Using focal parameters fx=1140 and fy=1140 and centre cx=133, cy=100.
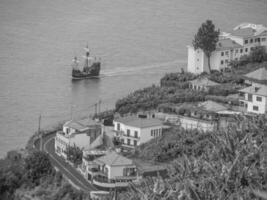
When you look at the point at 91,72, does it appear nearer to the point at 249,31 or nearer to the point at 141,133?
the point at 249,31

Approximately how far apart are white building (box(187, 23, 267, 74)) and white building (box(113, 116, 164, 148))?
962 cm

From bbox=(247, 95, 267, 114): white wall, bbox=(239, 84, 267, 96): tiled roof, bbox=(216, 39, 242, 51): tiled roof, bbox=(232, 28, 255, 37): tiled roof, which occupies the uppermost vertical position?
bbox=(232, 28, 255, 37): tiled roof

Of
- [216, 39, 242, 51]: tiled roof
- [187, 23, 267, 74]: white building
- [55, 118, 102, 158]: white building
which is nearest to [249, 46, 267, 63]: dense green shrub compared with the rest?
[187, 23, 267, 74]: white building

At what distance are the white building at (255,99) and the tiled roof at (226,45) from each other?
287 inches

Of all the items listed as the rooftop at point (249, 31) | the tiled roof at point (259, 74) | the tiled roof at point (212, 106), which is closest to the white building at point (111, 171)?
the tiled roof at point (212, 106)

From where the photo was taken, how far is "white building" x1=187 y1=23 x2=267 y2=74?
42.9m

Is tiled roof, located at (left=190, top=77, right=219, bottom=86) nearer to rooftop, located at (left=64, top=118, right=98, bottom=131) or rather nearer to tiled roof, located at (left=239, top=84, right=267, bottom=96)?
tiled roof, located at (left=239, top=84, right=267, bottom=96)

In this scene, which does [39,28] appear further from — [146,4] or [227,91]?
[227,91]

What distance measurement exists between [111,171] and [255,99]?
6.67 m

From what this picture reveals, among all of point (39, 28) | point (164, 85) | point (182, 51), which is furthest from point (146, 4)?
point (164, 85)

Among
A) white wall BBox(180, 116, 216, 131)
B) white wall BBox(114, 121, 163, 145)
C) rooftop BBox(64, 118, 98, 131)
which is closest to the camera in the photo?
white wall BBox(114, 121, 163, 145)

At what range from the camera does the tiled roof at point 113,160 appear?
30.6 meters

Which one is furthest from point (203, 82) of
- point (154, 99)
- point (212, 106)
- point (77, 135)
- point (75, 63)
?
point (75, 63)

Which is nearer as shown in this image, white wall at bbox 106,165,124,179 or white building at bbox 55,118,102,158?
white wall at bbox 106,165,124,179
